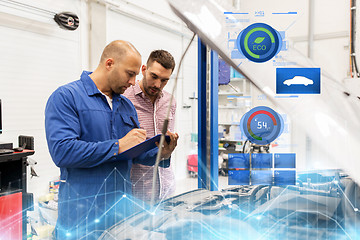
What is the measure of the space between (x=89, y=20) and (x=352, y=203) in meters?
1.79

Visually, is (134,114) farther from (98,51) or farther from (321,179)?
(98,51)

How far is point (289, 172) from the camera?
2.26ft

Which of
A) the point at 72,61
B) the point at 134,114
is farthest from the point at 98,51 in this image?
the point at 134,114

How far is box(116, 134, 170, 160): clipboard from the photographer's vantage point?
2.15 ft

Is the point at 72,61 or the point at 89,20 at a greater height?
the point at 89,20

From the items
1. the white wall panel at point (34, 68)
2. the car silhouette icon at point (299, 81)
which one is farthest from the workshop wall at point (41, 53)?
the car silhouette icon at point (299, 81)

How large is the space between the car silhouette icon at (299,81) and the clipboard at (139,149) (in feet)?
1.12

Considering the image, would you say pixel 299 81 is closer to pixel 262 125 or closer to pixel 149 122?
pixel 262 125

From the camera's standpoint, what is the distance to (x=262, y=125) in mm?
680

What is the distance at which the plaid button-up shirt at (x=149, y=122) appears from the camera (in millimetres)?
831

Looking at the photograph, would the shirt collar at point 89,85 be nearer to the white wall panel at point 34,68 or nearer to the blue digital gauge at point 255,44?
the blue digital gauge at point 255,44

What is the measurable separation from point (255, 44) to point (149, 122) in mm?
445

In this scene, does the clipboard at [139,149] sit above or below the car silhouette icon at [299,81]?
below
